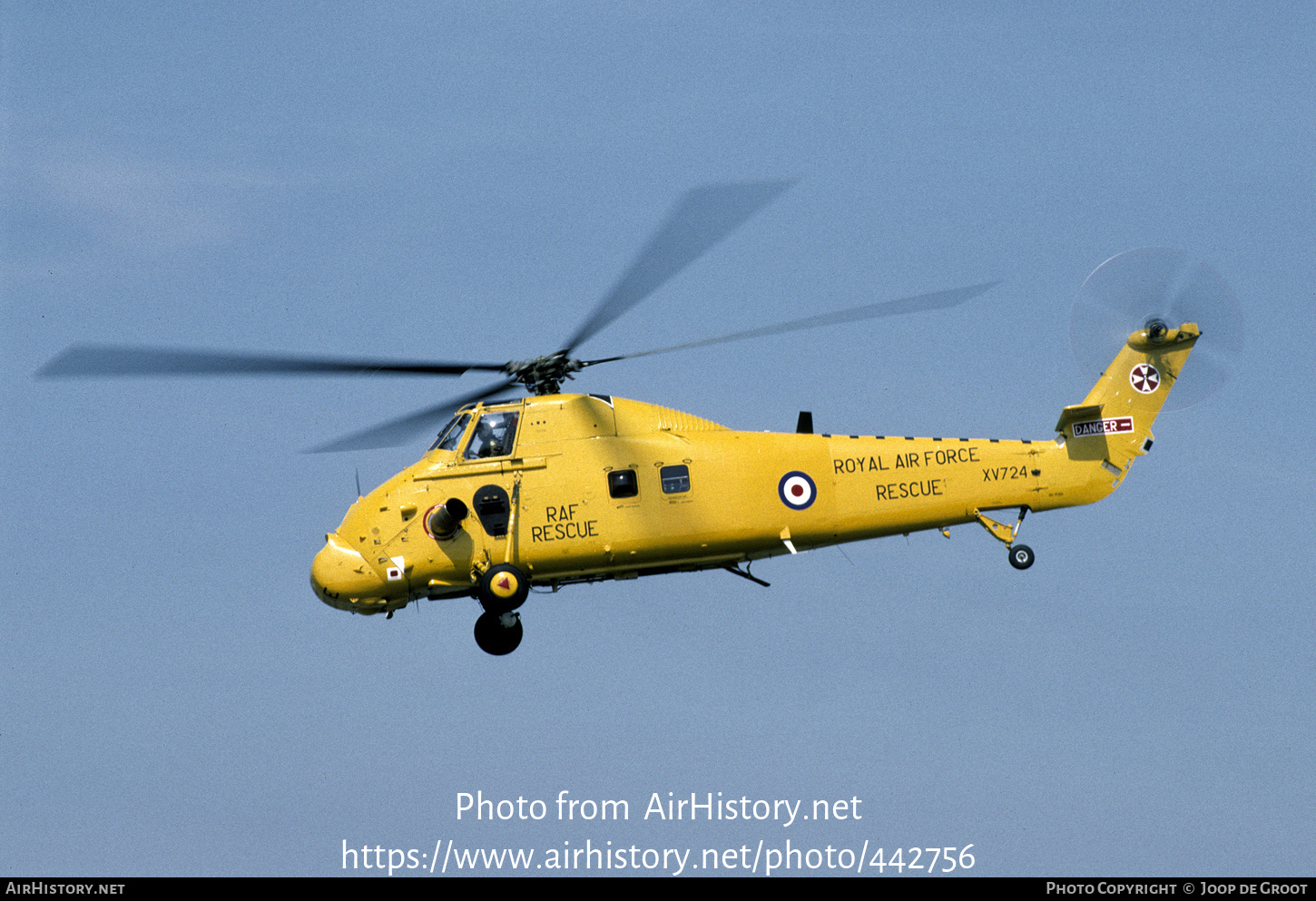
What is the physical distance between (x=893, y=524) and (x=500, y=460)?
24.0ft

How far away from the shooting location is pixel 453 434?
35.2m

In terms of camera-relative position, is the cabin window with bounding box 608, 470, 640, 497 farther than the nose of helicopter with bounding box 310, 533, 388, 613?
No

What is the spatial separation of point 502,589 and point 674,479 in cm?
371

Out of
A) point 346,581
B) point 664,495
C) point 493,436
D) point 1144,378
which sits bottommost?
point 346,581

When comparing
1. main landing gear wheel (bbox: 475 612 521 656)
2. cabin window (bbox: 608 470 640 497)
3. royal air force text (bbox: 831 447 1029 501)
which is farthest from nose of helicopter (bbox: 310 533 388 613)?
royal air force text (bbox: 831 447 1029 501)

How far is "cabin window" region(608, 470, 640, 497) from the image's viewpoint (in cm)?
3419

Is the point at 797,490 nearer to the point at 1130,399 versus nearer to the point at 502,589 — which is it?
the point at 502,589

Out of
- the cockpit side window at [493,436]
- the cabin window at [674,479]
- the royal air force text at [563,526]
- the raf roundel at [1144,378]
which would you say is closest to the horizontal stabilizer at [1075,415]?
the raf roundel at [1144,378]

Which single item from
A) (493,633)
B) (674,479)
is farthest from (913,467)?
(493,633)

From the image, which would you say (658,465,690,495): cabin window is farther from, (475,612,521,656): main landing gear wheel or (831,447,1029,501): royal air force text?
(475,612,521,656): main landing gear wheel

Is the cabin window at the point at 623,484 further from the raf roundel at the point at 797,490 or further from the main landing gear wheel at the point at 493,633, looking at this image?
the main landing gear wheel at the point at 493,633

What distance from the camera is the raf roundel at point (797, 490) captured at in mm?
34219

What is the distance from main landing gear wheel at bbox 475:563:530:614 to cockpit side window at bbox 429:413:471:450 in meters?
2.71

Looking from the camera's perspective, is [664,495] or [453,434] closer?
[664,495]
